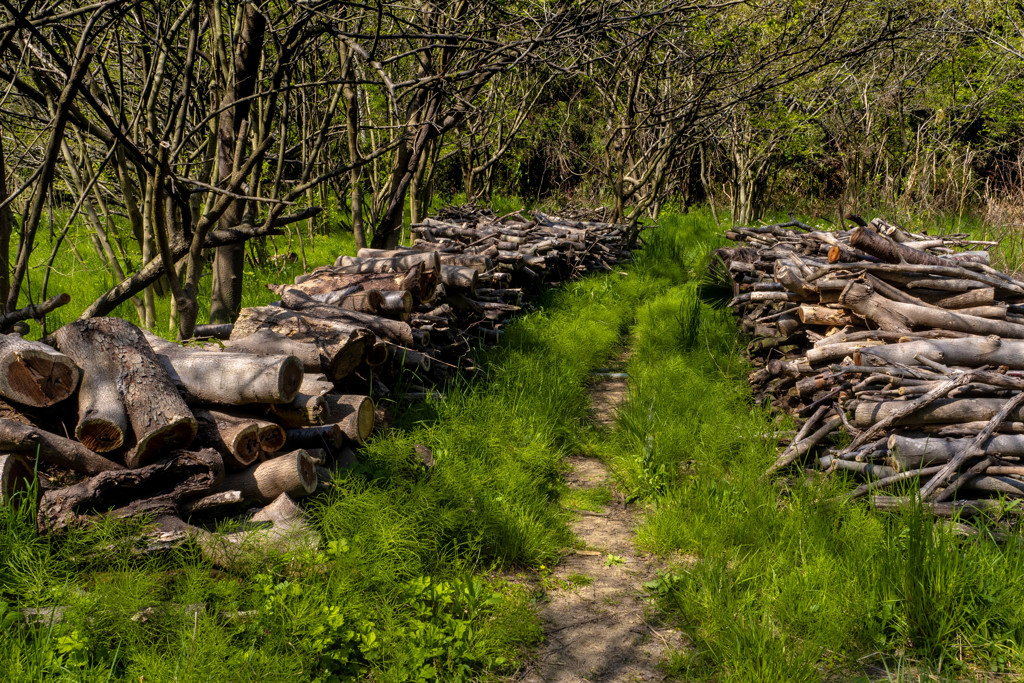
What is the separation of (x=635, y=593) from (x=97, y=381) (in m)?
2.87

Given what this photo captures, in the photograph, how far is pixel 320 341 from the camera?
443 centimetres

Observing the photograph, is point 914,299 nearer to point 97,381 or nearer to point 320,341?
point 320,341

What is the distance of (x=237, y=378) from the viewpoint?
12.2 feet

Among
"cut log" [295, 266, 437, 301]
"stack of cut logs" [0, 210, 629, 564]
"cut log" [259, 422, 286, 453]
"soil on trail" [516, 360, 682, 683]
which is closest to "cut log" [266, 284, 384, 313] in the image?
"stack of cut logs" [0, 210, 629, 564]

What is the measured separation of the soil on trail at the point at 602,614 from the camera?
306 centimetres

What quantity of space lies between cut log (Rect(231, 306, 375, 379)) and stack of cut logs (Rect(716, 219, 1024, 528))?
113 inches

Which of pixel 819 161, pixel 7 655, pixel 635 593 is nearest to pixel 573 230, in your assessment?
pixel 635 593

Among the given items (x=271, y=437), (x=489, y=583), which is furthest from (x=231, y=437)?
(x=489, y=583)

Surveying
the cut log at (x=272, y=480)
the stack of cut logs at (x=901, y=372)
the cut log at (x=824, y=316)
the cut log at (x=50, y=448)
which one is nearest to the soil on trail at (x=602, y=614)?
the stack of cut logs at (x=901, y=372)

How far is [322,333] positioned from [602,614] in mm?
2428

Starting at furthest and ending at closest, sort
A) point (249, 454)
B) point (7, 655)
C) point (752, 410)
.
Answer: point (752, 410)
point (249, 454)
point (7, 655)

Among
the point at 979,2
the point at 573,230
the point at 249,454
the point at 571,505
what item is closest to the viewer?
the point at 249,454

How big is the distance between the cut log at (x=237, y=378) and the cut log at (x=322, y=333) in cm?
60

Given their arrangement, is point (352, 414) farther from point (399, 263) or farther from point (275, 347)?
point (399, 263)
